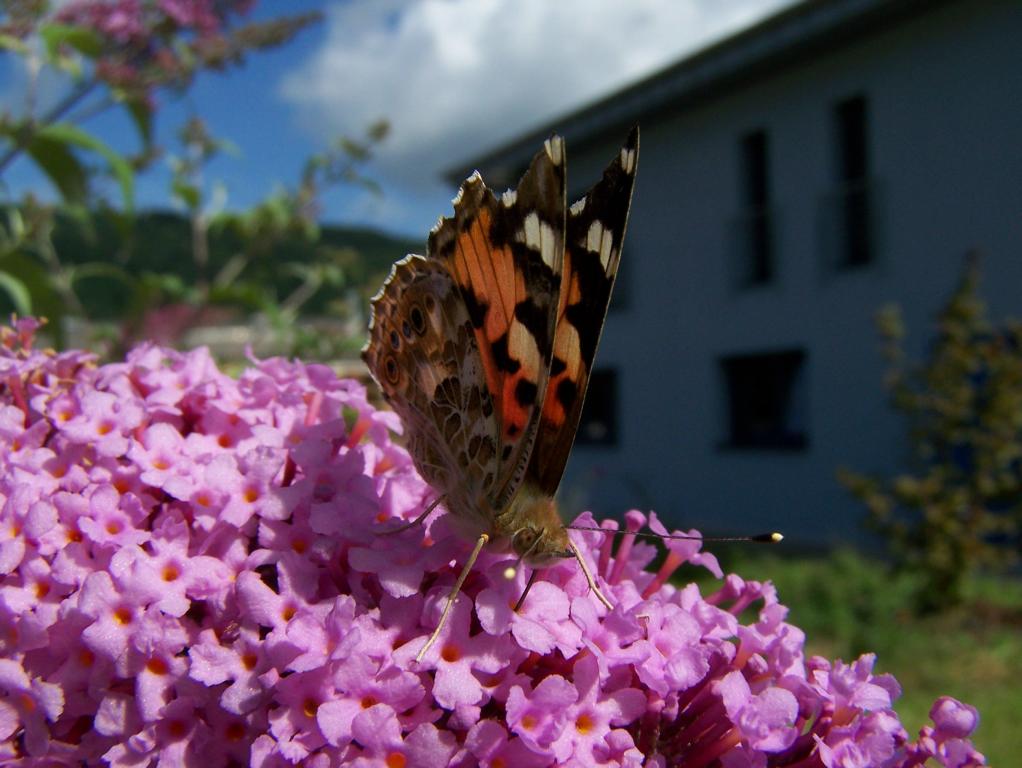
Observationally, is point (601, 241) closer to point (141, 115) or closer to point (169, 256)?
point (141, 115)

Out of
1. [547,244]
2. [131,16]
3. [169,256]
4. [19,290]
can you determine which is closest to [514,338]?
[547,244]

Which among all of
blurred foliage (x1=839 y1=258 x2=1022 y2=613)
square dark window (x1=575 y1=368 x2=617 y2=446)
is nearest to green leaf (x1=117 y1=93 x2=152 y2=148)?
blurred foliage (x1=839 y1=258 x2=1022 y2=613)

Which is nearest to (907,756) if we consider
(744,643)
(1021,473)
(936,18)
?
(744,643)

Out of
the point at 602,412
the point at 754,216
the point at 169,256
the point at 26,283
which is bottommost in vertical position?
the point at 602,412

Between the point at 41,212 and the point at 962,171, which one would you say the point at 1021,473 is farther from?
the point at 41,212

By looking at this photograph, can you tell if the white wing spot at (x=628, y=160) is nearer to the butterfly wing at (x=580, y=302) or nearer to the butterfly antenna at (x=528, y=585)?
the butterfly wing at (x=580, y=302)

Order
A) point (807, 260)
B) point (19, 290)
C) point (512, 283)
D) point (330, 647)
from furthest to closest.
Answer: point (807, 260) → point (19, 290) → point (512, 283) → point (330, 647)

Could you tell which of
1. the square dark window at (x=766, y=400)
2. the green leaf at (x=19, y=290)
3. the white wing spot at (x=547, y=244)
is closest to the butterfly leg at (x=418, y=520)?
the white wing spot at (x=547, y=244)

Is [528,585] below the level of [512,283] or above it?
below
